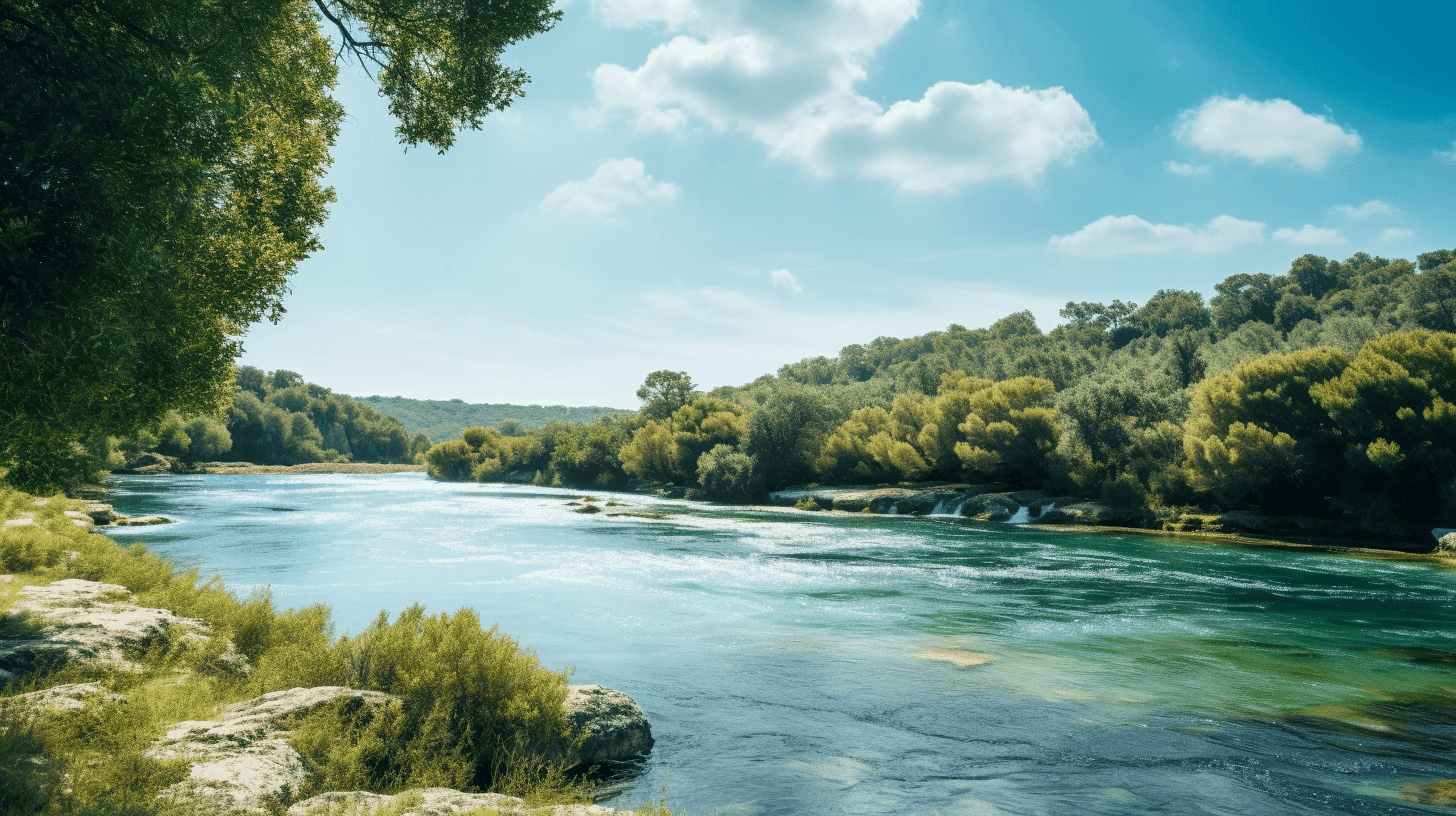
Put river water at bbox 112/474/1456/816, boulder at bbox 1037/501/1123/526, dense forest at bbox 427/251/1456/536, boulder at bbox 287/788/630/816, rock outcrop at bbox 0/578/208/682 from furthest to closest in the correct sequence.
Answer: boulder at bbox 1037/501/1123/526 < dense forest at bbox 427/251/1456/536 < river water at bbox 112/474/1456/816 < rock outcrop at bbox 0/578/208/682 < boulder at bbox 287/788/630/816

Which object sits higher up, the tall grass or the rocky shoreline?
the rocky shoreline

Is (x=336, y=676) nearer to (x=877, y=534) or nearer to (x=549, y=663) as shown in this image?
(x=549, y=663)

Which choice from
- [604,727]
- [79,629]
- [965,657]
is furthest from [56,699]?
[965,657]

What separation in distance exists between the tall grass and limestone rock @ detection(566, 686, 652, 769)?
33 centimetres

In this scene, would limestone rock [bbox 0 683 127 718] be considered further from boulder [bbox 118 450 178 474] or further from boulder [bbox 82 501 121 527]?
boulder [bbox 118 450 178 474]

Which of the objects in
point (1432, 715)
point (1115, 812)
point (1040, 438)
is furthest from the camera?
point (1040, 438)

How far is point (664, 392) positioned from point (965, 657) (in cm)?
10643

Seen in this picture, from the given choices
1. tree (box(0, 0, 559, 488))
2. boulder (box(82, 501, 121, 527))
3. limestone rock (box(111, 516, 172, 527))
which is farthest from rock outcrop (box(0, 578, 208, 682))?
limestone rock (box(111, 516, 172, 527))

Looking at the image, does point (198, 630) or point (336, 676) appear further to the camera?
point (198, 630)

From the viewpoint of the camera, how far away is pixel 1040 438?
216 feet

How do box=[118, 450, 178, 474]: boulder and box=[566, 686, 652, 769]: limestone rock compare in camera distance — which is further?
box=[118, 450, 178, 474]: boulder

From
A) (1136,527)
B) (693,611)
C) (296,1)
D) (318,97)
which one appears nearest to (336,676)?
(296,1)

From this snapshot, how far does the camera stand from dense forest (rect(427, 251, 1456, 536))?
147ft

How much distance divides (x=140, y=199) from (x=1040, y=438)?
220 ft
